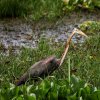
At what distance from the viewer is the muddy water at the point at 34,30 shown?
24.9 ft

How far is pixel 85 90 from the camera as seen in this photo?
4.15 metres

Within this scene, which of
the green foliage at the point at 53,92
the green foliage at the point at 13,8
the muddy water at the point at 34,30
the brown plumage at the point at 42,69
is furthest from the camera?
the green foliage at the point at 13,8

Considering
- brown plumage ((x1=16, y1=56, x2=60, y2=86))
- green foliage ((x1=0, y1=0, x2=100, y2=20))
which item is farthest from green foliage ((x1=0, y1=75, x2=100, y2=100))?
green foliage ((x1=0, y1=0, x2=100, y2=20))

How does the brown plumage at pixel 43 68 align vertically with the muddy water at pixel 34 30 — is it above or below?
above

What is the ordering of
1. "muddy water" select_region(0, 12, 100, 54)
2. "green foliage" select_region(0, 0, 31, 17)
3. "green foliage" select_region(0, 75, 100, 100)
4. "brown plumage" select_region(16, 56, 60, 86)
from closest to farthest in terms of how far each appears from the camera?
"green foliage" select_region(0, 75, 100, 100) < "brown plumage" select_region(16, 56, 60, 86) < "muddy water" select_region(0, 12, 100, 54) < "green foliage" select_region(0, 0, 31, 17)

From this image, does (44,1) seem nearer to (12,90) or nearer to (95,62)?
(95,62)

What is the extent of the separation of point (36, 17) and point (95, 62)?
3.22 metres

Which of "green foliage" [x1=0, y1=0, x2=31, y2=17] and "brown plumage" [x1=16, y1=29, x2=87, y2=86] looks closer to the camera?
"brown plumage" [x1=16, y1=29, x2=87, y2=86]

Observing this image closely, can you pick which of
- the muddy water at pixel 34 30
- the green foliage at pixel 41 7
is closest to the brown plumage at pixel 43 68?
the muddy water at pixel 34 30

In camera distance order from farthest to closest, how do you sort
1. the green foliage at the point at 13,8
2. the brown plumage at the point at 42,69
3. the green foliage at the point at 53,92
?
the green foliage at the point at 13,8
the brown plumage at the point at 42,69
the green foliage at the point at 53,92

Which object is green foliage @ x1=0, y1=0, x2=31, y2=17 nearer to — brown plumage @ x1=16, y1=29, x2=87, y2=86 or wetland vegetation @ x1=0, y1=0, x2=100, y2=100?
wetland vegetation @ x1=0, y1=0, x2=100, y2=100

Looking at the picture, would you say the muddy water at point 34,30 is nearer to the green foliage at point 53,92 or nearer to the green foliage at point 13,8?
the green foliage at point 13,8

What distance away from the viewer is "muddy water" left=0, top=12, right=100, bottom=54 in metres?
7.58

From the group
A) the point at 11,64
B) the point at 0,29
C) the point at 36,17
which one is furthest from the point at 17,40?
the point at 11,64
